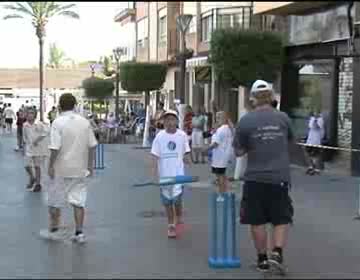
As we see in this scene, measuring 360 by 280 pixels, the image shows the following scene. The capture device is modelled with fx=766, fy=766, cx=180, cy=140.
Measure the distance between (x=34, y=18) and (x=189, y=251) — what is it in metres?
4.10

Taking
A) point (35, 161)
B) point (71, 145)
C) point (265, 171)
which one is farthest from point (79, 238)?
point (35, 161)

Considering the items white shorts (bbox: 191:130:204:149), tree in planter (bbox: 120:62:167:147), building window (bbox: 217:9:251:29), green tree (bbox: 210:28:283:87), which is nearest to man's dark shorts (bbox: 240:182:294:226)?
building window (bbox: 217:9:251:29)

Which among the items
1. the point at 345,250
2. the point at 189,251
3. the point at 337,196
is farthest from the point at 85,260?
the point at 337,196

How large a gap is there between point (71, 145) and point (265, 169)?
9.11ft

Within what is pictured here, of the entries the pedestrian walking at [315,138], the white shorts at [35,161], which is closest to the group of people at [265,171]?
the white shorts at [35,161]

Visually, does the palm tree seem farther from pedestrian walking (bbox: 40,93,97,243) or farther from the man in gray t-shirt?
pedestrian walking (bbox: 40,93,97,243)

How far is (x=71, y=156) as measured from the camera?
895cm

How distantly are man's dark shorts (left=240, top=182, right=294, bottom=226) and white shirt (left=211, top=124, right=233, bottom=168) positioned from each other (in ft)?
19.2

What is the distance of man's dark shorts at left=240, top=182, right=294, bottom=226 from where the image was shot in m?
7.15

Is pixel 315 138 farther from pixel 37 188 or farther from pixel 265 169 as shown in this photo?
pixel 265 169

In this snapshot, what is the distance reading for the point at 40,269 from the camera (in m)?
7.53

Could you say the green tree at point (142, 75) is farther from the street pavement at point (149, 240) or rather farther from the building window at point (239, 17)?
the street pavement at point (149, 240)

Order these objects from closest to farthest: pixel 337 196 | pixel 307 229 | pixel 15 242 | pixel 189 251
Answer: pixel 189 251
pixel 15 242
pixel 307 229
pixel 337 196

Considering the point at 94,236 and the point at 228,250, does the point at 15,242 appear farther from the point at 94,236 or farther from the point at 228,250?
the point at 228,250
